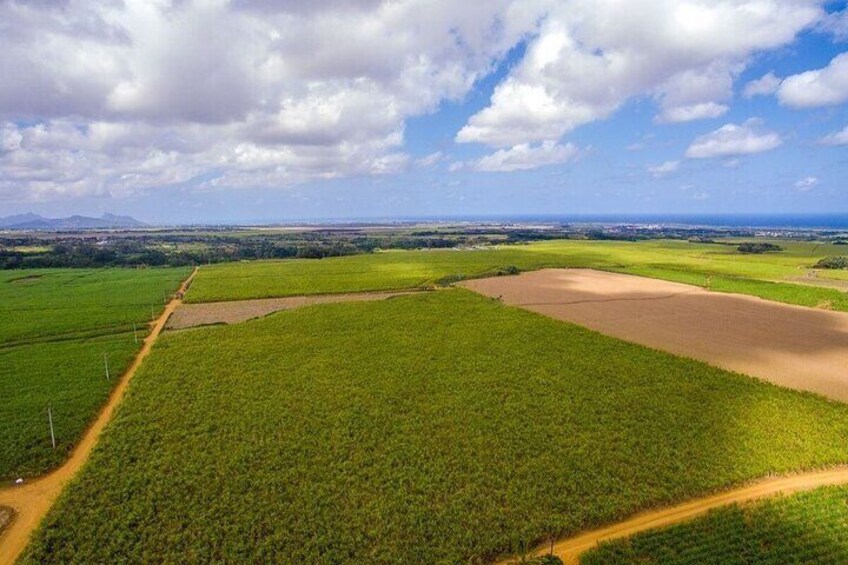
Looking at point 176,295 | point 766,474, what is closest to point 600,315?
point 766,474

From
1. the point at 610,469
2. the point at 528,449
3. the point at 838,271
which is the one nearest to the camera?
the point at 610,469

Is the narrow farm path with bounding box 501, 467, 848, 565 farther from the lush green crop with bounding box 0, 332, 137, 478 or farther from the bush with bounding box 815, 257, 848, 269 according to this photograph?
the bush with bounding box 815, 257, 848, 269

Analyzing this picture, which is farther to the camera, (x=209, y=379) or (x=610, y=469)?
(x=209, y=379)

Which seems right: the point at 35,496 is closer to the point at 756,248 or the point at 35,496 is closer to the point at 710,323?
the point at 710,323

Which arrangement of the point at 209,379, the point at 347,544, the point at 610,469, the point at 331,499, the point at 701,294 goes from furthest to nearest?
the point at 701,294 → the point at 209,379 → the point at 610,469 → the point at 331,499 → the point at 347,544

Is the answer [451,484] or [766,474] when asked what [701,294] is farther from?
[451,484]

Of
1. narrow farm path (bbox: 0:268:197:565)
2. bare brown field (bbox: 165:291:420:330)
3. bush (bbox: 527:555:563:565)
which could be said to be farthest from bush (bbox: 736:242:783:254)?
narrow farm path (bbox: 0:268:197:565)

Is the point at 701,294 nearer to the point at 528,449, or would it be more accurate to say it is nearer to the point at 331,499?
the point at 528,449

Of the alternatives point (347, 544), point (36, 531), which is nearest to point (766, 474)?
point (347, 544)

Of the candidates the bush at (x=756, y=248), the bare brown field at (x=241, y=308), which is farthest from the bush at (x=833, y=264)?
the bare brown field at (x=241, y=308)
